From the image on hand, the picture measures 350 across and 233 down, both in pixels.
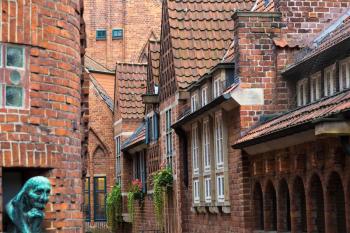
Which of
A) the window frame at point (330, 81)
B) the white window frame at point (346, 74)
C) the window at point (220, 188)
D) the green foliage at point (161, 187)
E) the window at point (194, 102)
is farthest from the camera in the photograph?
the green foliage at point (161, 187)

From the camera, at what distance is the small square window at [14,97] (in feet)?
24.2

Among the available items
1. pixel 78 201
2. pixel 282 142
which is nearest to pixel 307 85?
pixel 282 142

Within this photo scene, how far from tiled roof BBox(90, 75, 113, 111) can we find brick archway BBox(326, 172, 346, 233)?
3284 centimetres

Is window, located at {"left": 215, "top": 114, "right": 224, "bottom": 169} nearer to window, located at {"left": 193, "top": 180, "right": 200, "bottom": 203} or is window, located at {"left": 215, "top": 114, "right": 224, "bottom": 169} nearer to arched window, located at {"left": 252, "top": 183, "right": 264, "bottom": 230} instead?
arched window, located at {"left": 252, "top": 183, "right": 264, "bottom": 230}

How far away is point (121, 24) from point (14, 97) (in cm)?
5043

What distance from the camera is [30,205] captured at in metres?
7.20

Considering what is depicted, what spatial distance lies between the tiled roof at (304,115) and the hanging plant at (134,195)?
16.0 m

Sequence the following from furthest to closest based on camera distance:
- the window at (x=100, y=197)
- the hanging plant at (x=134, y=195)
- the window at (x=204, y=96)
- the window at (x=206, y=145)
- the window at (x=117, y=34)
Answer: the window at (x=117, y=34) → the window at (x=100, y=197) → the hanging plant at (x=134, y=195) → the window at (x=204, y=96) → the window at (x=206, y=145)

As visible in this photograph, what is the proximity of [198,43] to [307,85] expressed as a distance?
9043mm

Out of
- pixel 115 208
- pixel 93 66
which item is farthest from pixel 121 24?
pixel 115 208

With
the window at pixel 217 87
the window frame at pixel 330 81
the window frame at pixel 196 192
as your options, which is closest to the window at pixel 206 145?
the window at pixel 217 87

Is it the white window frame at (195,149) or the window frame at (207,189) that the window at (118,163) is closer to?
the white window frame at (195,149)

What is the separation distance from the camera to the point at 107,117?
46.9 m

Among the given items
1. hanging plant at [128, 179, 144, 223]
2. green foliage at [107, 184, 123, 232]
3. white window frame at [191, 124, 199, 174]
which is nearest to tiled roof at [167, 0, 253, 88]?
white window frame at [191, 124, 199, 174]
